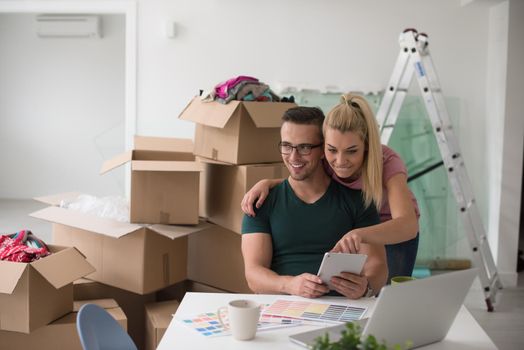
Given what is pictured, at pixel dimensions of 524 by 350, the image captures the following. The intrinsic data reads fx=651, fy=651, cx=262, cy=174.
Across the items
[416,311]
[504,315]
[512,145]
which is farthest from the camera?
[512,145]

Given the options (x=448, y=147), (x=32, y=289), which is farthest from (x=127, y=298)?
(x=448, y=147)

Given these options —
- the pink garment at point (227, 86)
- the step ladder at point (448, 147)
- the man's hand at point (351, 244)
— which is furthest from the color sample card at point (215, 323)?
the step ladder at point (448, 147)

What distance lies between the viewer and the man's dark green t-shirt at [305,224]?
7.29 feet

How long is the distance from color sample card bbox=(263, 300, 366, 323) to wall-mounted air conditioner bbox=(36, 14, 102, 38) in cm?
678

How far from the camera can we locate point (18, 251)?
2783 millimetres

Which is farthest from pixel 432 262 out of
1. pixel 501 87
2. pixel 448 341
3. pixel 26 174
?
pixel 26 174

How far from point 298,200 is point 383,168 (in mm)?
380

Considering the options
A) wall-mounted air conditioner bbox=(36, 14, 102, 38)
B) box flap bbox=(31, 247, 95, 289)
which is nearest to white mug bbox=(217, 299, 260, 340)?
box flap bbox=(31, 247, 95, 289)

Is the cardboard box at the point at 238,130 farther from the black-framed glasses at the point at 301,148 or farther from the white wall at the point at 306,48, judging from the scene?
the white wall at the point at 306,48

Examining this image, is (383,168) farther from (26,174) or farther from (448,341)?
(26,174)

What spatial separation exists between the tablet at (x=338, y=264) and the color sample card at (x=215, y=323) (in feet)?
0.65

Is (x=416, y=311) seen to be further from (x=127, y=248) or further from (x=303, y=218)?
(x=127, y=248)

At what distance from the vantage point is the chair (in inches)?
60.3

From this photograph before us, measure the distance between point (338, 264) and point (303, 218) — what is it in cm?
39
